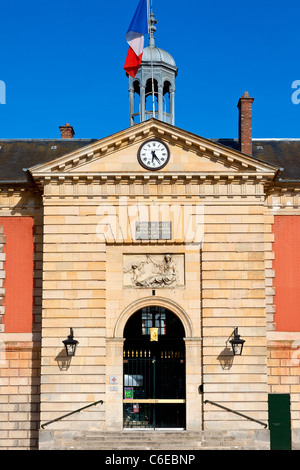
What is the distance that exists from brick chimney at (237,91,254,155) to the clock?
12.1 ft

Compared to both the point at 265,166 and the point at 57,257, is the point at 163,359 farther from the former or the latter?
the point at 265,166

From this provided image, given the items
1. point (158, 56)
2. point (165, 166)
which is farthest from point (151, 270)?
point (158, 56)

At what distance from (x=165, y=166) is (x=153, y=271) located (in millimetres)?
3106

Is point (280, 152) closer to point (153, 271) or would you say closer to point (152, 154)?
point (152, 154)

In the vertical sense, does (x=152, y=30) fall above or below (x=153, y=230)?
above

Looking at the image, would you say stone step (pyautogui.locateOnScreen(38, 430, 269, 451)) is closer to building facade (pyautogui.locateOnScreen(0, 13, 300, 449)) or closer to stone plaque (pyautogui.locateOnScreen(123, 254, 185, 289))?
building facade (pyautogui.locateOnScreen(0, 13, 300, 449))

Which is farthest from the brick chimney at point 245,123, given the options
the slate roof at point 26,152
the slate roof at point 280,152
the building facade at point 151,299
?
the slate roof at point 26,152

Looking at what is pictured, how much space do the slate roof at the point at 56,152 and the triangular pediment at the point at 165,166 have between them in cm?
211

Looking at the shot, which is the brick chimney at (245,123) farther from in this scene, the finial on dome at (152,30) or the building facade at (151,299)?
the finial on dome at (152,30)

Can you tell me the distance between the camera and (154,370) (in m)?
21.9

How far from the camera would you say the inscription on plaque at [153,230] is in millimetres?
21875

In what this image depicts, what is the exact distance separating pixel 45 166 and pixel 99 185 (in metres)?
1.67

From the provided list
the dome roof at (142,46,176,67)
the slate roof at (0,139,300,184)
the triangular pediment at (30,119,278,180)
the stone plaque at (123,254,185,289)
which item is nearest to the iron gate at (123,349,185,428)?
the stone plaque at (123,254,185,289)
